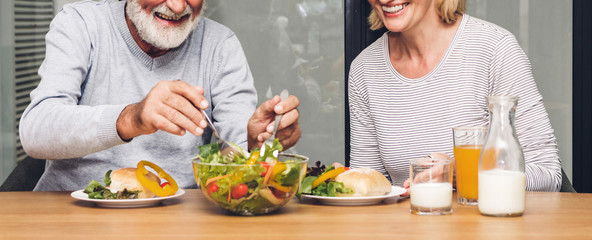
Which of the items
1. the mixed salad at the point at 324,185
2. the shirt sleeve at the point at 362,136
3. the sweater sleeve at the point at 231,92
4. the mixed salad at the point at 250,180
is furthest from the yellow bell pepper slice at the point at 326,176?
the shirt sleeve at the point at 362,136

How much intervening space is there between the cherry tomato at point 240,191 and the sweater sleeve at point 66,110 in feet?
1.63

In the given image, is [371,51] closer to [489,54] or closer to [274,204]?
[489,54]

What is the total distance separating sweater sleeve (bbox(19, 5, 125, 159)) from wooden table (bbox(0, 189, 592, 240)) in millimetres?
217

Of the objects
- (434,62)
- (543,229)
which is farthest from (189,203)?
(434,62)

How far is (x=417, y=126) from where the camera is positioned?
229 centimetres

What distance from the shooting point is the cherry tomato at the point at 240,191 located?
140 centimetres

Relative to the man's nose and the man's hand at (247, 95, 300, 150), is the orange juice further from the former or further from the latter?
the man's nose

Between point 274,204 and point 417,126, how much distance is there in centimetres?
97

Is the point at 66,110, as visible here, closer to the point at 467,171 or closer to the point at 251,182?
the point at 251,182

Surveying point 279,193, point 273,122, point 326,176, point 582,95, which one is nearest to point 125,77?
point 273,122

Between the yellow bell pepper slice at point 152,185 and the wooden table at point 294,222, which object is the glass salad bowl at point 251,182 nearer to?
the wooden table at point 294,222

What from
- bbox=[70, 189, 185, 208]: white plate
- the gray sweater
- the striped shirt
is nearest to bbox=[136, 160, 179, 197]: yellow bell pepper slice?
bbox=[70, 189, 185, 208]: white plate

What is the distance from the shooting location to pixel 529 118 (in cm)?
206

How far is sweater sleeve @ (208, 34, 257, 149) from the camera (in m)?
2.28
